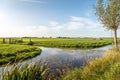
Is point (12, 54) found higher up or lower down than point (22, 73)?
lower down

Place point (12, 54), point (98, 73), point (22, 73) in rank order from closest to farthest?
1. point (22, 73)
2. point (98, 73)
3. point (12, 54)

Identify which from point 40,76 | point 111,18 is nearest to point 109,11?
point 111,18

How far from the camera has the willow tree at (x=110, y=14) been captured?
30.0 m

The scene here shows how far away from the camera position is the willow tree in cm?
2996

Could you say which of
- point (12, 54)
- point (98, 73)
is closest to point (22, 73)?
point (98, 73)

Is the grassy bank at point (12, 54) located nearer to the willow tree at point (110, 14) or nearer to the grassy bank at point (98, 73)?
the grassy bank at point (98, 73)

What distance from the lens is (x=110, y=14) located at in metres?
30.7

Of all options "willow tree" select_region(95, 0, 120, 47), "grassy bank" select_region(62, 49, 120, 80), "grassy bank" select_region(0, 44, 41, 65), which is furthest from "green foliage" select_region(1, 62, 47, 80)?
"willow tree" select_region(95, 0, 120, 47)

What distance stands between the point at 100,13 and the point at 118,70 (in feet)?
73.5

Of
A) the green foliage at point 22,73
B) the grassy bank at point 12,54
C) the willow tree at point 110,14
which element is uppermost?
the willow tree at point 110,14

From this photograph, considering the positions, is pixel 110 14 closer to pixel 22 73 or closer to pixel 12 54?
pixel 12 54

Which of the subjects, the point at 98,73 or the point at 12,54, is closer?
the point at 98,73

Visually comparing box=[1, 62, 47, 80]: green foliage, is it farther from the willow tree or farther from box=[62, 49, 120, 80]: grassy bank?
the willow tree

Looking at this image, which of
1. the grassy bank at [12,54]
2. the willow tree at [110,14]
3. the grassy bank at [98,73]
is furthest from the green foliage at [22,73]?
the willow tree at [110,14]
